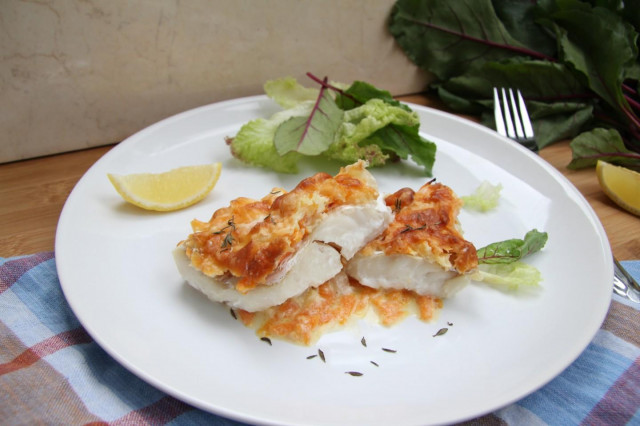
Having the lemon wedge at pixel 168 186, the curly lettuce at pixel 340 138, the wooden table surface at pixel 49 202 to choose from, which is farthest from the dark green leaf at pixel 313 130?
the wooden table surface at pixel 49 202

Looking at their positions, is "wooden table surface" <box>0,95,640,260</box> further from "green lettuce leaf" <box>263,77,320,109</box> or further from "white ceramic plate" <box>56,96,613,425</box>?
"green lettuce leaf" <box>263,77,320,109</box>

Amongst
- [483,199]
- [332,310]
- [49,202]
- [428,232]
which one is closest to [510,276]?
[428,232]

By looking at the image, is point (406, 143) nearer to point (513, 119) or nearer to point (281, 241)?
point (513, 119)

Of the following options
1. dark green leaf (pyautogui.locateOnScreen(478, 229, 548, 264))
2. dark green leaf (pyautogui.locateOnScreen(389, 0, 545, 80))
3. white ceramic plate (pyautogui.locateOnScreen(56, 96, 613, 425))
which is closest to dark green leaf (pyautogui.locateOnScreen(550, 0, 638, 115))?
dark green leaf (pyautogui.locateOnScreen(389, 0, 545, 80))

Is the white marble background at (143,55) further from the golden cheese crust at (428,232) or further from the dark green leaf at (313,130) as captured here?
the golden cheese crust at (428,232)

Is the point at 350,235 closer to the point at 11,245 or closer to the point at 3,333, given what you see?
the point at 3,333
